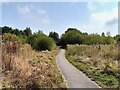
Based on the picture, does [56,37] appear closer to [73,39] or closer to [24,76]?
[73,39]

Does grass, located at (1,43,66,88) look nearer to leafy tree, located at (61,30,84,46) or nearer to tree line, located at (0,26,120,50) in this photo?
tree line, located at (0,26,120,50)

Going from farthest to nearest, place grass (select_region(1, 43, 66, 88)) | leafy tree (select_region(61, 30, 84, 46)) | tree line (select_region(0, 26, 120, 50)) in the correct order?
leafy tree (select_region(61, 30, 84, 46)) < tree line (select_region(0, 26, 120, 50)) < grass (select_region(1, 43, 66, 88))

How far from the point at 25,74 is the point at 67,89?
2.04 metres

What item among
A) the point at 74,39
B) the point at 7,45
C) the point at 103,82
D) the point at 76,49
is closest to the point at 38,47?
the point at 76,49

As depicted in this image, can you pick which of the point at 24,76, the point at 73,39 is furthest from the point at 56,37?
the point at 24,76

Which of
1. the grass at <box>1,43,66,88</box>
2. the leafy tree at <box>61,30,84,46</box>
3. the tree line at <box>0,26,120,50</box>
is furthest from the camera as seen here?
the leafy tree at <box>61,30,84,46</box>

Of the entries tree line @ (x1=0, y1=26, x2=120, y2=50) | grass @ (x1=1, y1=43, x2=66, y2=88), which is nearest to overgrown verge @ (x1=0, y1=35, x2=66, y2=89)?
grass @ (x1=1, y1=43, x2=66, y2=88)

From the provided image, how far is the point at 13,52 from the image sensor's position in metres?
15.1

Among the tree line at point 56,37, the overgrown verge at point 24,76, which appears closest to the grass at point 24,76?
the overgrown verge at point 24,76

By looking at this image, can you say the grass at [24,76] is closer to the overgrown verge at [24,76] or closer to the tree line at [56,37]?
the overgrown verge at [24,76]

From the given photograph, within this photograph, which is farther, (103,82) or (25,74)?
(103,82)

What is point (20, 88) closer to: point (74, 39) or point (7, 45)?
point (7, 45)

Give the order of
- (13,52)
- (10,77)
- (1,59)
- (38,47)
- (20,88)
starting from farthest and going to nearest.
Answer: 1. (38,47)
2. (13,52)
3. (1,59)
4. (10,77)
5. (20,88)

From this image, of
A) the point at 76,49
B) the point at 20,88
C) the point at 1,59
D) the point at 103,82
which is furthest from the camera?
the point at 76,49
